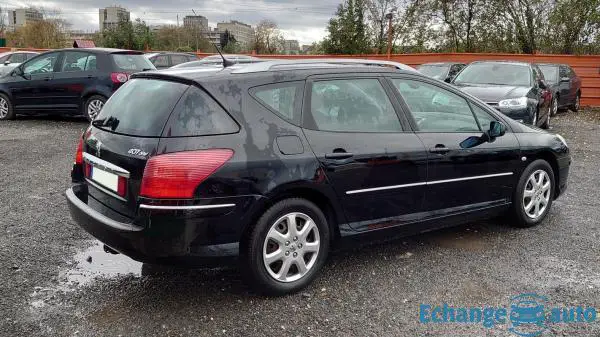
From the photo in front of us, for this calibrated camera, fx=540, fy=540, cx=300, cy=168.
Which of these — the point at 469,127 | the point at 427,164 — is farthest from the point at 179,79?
the point at 469,127

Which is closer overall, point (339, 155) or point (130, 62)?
point (339, 155)

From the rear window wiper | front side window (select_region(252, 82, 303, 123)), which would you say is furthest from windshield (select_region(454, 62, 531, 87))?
the rear window wiper

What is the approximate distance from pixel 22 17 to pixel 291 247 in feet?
200

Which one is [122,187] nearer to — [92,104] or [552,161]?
[552,161]

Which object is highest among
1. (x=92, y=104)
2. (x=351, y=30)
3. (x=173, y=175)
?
(x=351, y=30)

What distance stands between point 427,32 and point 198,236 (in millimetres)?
31862

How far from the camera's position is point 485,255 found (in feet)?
14.6

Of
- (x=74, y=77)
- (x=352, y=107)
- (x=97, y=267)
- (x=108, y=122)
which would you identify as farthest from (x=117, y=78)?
(x=352, y=107)

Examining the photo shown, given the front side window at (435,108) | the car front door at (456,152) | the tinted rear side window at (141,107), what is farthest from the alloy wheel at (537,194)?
the tinted rear side window at (141,107)

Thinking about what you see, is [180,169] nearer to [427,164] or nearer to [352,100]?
[352,100]

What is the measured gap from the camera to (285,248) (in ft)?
11.8

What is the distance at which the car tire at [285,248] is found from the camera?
136 inches

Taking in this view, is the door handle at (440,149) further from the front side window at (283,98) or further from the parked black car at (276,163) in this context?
the front side window at (283,98)

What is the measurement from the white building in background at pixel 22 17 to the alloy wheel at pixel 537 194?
53.4 meters
